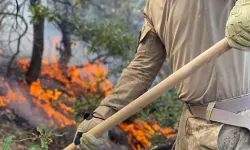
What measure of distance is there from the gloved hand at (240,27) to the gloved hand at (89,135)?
100 cm

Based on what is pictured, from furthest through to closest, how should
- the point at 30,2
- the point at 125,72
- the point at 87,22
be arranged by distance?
the point at 87,22, the point at 30,2, the point at 125,72

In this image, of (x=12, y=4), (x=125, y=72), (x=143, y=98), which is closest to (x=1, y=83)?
(x=12, y=4)

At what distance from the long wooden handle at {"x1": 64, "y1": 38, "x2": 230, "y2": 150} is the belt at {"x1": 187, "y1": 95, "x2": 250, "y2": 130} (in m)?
0.28

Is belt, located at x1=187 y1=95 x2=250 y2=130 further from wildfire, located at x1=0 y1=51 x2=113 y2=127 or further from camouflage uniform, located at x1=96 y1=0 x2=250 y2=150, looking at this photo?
wildfire, located at x1=0 y1=51 x2=113 y2=127

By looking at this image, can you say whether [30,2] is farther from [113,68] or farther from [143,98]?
[143,98]

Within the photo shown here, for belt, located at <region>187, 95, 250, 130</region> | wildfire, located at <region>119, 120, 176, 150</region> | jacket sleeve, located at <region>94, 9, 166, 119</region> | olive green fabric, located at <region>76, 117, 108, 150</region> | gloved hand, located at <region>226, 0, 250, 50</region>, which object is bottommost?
wildfire, located at <region>119, 120, 176, 150</region>

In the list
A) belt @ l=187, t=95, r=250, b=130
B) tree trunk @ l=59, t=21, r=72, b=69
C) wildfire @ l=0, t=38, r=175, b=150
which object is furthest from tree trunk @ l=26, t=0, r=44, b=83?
belt @ l=187, t=95, r=250, b=130

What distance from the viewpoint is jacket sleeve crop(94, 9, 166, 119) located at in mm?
2686

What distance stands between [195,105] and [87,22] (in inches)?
164

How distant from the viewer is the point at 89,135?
8.30 ft

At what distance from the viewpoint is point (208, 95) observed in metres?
2.33

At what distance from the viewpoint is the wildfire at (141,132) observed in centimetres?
548

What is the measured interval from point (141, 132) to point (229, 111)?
3417 mm

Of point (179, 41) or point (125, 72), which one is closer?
point (179, 41)
